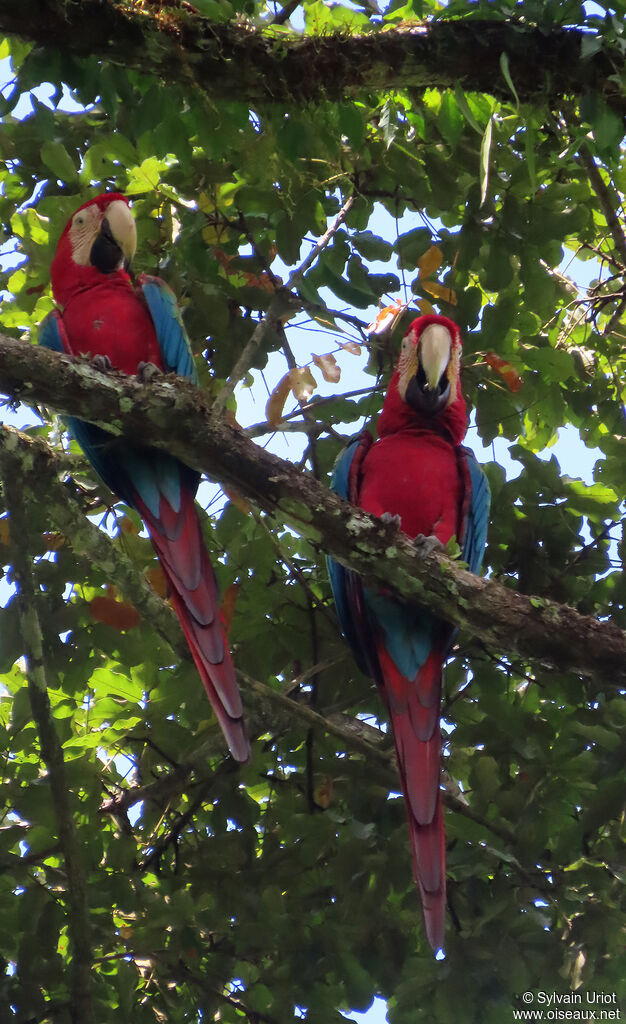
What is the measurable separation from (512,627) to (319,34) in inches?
76.5

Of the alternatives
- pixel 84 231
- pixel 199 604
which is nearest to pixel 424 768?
pixel 199 604

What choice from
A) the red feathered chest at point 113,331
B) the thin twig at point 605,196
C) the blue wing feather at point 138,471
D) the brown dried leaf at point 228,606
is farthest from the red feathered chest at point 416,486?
the thin twig at point 605,196

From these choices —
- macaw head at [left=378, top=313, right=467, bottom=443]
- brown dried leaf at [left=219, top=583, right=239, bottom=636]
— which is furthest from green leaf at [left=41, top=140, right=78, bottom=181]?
brown dried leaf at [left=219, top=583, right=239, bottom=636]

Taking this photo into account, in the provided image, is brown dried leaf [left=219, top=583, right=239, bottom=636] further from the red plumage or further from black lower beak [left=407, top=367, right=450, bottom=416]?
black lower beak [left=407, top=367, right=450, bottom=416]

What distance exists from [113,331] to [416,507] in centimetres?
136

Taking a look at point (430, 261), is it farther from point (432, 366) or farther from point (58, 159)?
point (58, 159)

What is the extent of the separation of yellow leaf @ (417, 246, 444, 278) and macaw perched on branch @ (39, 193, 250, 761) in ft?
3.24

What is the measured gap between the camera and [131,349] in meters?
3.74

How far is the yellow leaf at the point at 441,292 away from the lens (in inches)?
154

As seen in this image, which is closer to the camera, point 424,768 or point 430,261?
point 424,768

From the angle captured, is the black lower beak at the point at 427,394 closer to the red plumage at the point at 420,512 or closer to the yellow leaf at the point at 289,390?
the red plumage at the point at 420,512

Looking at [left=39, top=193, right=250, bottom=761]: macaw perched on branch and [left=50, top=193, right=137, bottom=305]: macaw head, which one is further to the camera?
[left=50, top=193, right=137, bottom=305]: macaw head

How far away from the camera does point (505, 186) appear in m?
3.70

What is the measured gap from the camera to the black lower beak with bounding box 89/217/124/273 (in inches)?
149
